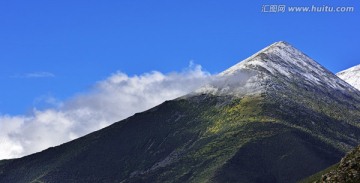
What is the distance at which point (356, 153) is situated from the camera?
117750 mm

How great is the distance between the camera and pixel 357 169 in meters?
108

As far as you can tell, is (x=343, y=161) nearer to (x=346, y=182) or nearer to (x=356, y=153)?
(x=356, y=153)

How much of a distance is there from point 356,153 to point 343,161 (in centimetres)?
328

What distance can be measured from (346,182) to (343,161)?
37.5 feet

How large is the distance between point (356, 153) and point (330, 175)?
1024 cm

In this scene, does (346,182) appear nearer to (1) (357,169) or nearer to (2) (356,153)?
(1) (357,169)

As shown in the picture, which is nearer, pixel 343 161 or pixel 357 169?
pixel 357 169

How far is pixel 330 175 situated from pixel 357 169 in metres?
5.04

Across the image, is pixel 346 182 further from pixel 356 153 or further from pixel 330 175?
pixel 356 153

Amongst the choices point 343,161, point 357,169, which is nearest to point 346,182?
point 357,169

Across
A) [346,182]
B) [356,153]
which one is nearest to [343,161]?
[356,153]

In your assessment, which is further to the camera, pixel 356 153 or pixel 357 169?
pixel 356 153

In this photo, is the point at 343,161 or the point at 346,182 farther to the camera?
the point at 343,161

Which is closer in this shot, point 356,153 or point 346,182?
point 346,182
